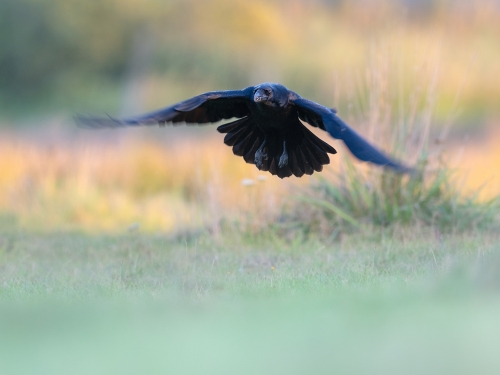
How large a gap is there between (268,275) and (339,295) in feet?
3.04

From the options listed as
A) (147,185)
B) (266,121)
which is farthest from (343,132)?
(147,185)

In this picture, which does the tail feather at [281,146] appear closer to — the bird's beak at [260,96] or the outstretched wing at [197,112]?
the outstretched wing at [197,112]

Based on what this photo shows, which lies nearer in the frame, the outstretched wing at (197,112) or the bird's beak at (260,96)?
the outstretched wing at (197,112)

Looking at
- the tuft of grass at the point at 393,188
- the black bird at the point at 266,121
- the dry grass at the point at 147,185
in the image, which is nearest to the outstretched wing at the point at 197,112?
the black bird at the point at 266,121

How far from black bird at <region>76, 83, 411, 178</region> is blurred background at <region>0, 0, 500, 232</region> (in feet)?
13.7

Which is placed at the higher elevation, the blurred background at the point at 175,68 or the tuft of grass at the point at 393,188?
the blurred background at the point at 175,68

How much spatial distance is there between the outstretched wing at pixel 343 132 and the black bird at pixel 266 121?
0.03ft

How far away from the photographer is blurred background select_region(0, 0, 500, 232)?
450 inches

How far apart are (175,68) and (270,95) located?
1522cm

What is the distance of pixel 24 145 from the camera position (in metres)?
12.8

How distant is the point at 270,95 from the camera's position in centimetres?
550

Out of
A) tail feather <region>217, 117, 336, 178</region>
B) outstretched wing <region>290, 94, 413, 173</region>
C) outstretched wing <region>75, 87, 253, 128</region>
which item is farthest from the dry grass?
outstretched wing <region>290, 94, 413, 173</region>

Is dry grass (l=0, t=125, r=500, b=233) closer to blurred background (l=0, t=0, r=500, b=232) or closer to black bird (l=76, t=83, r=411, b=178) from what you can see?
blurred background (l=0, t=0, r=500, b=232)

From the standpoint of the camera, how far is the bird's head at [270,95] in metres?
5.47
